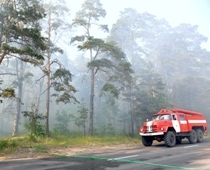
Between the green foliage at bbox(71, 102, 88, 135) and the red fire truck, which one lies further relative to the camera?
the green foliage at bbox(71, 102, 88, 135)

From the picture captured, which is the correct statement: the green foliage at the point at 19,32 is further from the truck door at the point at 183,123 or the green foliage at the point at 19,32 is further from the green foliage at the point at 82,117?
the green foliage at the point at 82,117

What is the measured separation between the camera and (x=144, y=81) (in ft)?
111

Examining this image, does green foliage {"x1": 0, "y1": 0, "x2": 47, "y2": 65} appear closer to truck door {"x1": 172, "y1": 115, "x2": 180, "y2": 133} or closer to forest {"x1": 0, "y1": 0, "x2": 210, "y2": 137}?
forest {"x1": 0, "y1": 0, "x2": 210, "y2": 137}

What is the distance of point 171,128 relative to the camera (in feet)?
52.0

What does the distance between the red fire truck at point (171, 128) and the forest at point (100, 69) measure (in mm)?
6405

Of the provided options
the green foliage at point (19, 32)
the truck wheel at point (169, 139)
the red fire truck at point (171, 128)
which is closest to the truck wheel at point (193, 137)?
the red fire truck at point (171, 128)

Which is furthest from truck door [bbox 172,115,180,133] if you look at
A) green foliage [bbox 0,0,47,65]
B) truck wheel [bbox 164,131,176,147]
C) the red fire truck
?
green foliage [bbox 0,0,47,65]

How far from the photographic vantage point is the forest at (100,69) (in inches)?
624

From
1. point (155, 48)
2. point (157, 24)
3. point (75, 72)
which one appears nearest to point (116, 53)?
point (155, 48)

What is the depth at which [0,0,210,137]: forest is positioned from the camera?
1586 cm

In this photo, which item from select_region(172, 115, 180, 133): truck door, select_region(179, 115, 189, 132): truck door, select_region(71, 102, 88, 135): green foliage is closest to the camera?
select_region(172, 115, 180, 133): truck door

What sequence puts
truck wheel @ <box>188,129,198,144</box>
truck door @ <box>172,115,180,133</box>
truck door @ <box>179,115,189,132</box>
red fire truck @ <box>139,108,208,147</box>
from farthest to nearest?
truck wheel @ <box>188,129,198,144</box>, truck door @ <box>179,115,189,132</box>, truck door @ <box>172,115,180,133</box>, red fire truck @ <box>139,108,208,147</box>

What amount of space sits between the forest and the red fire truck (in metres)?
6.40

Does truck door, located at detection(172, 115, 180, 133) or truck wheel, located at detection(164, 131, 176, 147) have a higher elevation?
truck door, located at detection(172, 115, 180, 133)
